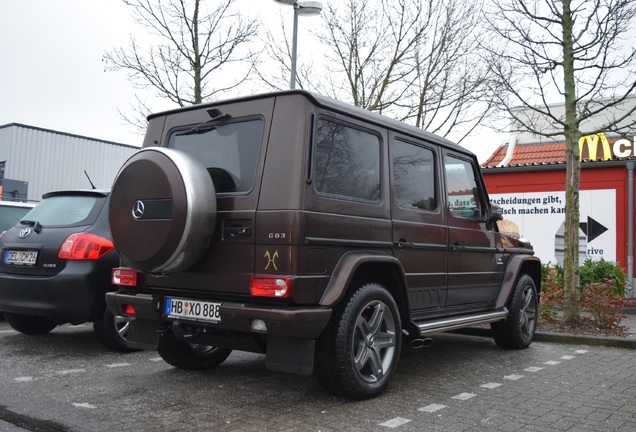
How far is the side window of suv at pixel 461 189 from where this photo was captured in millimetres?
5941

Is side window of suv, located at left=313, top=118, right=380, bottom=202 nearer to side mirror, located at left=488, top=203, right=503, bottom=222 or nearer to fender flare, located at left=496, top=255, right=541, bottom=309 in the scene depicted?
side mirror, located at left=488, top=203, right=503, bottom=222

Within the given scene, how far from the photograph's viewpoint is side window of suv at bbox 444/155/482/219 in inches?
234

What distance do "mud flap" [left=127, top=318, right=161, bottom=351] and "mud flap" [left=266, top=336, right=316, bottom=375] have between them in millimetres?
1092

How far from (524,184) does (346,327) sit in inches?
400

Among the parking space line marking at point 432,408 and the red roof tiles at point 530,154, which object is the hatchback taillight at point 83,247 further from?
the red roof tiles at point 530,154

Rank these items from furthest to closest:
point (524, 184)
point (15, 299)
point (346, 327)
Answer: point (524, 184), point (15, 299), point (346, 327)

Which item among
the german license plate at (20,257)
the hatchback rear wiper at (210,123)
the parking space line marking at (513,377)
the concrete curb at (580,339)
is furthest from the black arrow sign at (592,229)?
the german license plate at (20,257)

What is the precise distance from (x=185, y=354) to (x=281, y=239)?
183 centimetres

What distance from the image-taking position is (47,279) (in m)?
5.81

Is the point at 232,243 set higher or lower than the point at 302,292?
higher

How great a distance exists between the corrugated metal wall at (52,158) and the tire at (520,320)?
69.9 ft

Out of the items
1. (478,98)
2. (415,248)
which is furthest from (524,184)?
(415,248)

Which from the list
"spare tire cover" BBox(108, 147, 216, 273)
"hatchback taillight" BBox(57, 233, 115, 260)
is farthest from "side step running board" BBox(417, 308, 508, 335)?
"hatchback taillight" BBox(57, 233, 115, 260)

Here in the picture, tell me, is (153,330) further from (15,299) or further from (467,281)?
(467,281)
